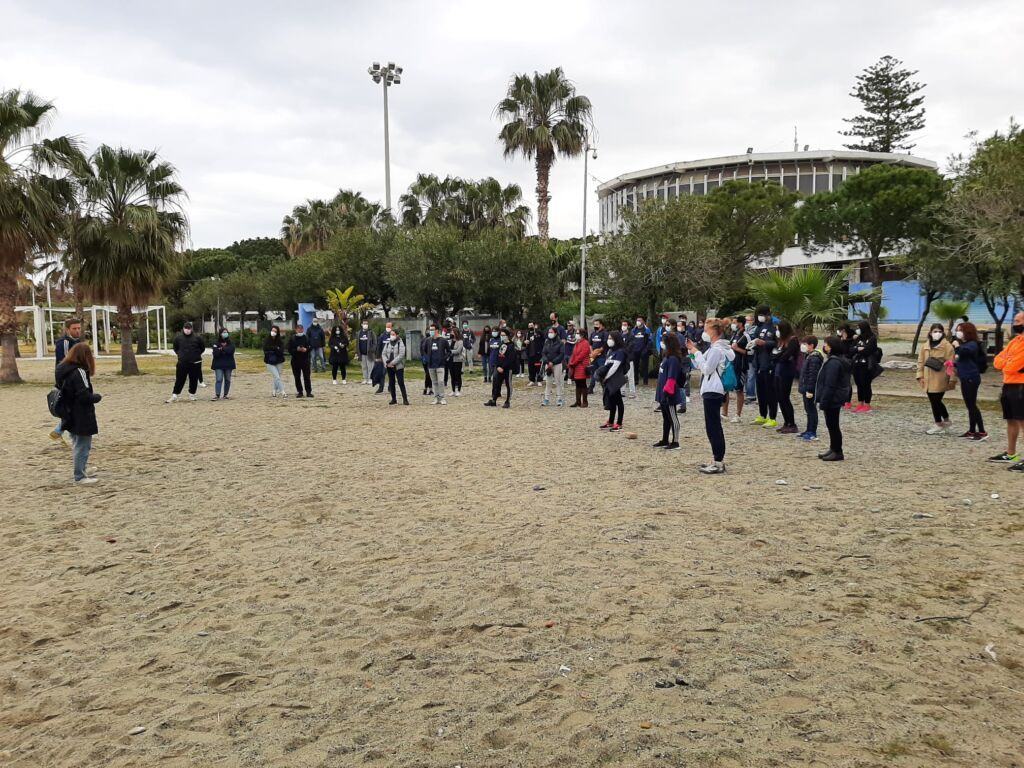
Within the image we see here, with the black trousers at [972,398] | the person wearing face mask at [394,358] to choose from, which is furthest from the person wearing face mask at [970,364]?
the person wearing face mask at [394,358]

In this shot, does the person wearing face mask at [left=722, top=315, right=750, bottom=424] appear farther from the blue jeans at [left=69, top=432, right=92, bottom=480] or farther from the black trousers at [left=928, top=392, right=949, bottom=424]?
the blue jeans at [left=69, top=432, right=92, bottom=480]

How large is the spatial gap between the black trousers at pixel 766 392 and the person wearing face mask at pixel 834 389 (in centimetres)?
299

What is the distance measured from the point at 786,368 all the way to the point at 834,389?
103 inches

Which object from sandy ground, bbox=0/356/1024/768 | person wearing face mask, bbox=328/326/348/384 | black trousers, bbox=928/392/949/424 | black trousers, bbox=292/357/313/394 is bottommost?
sandy ground, bbox=0/356/1024/768

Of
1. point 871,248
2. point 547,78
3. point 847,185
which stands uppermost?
point 547,78

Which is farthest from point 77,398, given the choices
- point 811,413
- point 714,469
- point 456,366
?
point 456,366

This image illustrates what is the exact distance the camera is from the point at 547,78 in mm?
38156

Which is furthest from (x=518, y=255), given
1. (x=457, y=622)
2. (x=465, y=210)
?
(x=457, y=622)

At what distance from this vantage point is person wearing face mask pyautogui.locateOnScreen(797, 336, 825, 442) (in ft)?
34.6

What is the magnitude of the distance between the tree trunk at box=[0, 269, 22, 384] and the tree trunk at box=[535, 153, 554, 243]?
79.0 ft

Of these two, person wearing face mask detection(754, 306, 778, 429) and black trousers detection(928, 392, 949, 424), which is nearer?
black trousers detection(928, 392, 949, 424)

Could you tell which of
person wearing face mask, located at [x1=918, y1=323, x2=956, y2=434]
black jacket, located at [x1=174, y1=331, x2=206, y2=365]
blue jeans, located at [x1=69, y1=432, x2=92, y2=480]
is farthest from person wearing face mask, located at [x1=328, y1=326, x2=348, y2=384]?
person wearing face mask, located at [x1=918, y1=323, x2=956, y2=434]

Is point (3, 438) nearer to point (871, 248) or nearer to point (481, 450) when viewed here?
point (481, 450)

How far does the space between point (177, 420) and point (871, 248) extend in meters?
28.9
